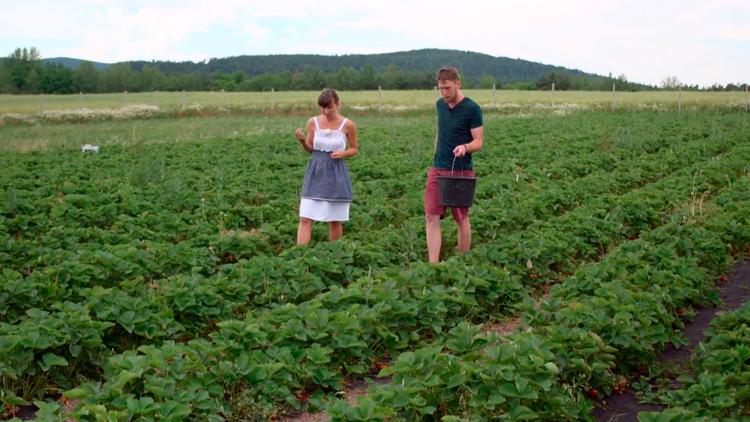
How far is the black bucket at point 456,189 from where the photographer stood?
25.4 feet

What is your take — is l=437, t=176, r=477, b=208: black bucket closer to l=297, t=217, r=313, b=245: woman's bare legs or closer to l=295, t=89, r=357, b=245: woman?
l=295, t=89, r=357, b=245: woman

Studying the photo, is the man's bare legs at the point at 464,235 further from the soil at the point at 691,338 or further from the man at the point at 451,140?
the soil at the point at 691,338

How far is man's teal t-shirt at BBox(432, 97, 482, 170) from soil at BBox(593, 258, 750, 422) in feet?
8.08

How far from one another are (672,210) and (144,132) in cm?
2105

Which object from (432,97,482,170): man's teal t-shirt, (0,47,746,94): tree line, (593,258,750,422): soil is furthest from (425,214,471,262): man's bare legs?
(0,47,746,94): tree line

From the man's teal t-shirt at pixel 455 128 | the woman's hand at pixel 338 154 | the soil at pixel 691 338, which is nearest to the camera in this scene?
the soil at pixel 691 338

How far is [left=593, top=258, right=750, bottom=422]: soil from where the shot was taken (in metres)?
5.02

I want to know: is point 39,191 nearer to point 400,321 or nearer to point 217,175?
point 217,175

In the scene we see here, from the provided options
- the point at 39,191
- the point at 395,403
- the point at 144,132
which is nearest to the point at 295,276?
the point at 395,403

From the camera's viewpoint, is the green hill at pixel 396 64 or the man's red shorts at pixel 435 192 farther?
the green hill at pixel 396 64

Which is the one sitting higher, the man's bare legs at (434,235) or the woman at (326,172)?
the woman at (326,172)

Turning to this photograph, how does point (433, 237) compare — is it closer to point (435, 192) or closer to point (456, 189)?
point (435, 192)

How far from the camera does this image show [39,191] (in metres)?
11.7

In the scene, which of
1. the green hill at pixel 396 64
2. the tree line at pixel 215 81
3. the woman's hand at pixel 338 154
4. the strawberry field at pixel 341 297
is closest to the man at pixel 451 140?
the strawberry field at pixel 341 297
